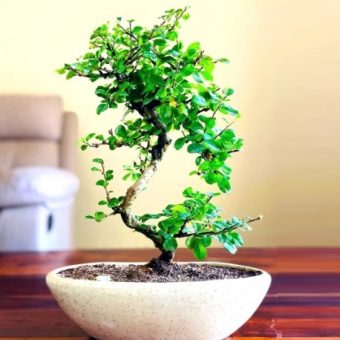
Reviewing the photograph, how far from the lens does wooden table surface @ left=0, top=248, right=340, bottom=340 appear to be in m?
0.81

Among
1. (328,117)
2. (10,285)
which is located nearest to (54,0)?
(328,117)

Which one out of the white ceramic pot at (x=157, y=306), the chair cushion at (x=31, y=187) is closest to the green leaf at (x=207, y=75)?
the white ceramic pot at (x=157, y=306)

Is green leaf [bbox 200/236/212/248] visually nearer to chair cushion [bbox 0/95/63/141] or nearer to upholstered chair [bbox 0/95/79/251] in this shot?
upholstered chair [bbox 0/95/79/251]

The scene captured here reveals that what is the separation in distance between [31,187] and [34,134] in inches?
25.2

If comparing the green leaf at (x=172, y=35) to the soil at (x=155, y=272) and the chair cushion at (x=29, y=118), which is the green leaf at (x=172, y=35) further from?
the chair cushion at (x=29, y=118)

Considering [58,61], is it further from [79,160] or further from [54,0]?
[79,160]

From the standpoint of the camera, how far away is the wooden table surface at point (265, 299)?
0.81m

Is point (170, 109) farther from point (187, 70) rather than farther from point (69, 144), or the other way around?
point (69, 144)

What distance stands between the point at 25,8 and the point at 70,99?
1.83 ft

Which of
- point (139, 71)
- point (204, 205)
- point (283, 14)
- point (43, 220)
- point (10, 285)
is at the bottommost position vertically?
point (43, 220)

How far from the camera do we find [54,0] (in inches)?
137

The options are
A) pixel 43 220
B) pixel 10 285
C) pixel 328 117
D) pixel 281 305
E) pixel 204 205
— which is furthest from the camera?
pixel 328 117

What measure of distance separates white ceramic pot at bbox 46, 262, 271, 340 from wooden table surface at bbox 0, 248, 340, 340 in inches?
2.9

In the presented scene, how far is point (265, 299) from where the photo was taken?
3.35 ft
